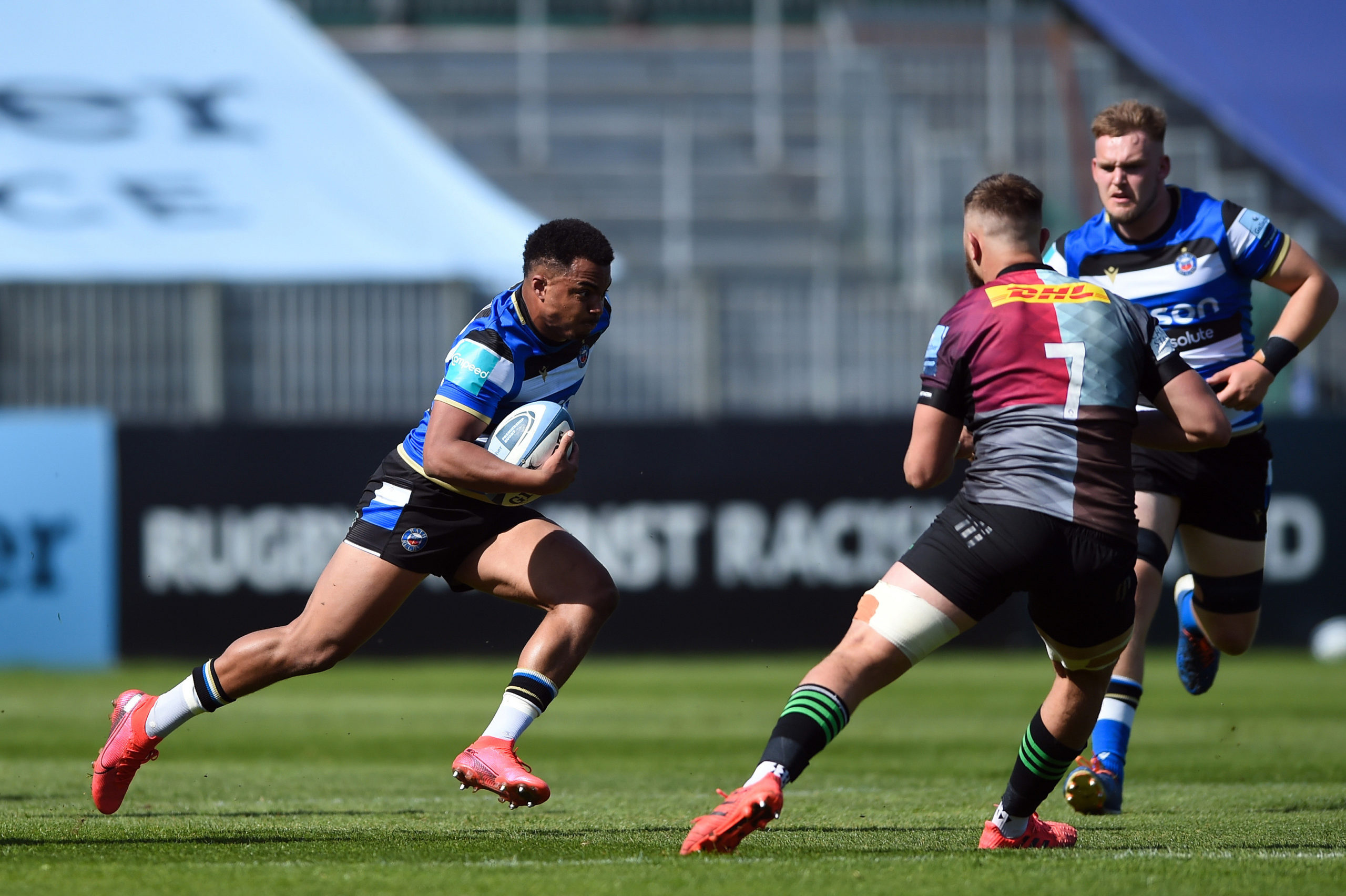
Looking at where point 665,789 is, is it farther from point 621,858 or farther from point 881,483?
point 881,483

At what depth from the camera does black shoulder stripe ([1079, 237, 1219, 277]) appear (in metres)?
6.56

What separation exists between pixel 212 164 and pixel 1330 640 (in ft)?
37.5

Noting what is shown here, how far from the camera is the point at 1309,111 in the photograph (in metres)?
19.0

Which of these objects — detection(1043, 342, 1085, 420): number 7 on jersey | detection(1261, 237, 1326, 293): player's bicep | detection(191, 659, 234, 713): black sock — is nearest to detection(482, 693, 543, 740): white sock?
detection(191, 659, 234, 713): black sock

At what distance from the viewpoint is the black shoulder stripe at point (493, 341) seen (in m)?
5.76

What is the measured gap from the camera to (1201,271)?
6.57 m

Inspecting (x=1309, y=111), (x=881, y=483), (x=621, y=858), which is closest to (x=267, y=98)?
(x=881, y=483)

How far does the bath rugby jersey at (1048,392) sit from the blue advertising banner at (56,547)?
11160 mm

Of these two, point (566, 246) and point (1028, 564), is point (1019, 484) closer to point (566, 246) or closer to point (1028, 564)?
point (1028, 564)

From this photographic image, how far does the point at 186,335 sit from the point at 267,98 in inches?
110

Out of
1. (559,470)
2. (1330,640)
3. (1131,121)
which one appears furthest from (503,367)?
(1330,640)

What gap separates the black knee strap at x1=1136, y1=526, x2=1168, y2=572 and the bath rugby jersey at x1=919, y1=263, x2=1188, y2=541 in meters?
1.77

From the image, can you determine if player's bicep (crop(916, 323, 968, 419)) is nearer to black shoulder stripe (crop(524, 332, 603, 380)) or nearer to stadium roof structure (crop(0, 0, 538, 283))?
black shoulder stripe (crop(524, 332, 603, 380))

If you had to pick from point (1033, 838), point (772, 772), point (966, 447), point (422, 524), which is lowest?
point (1033, 838)
